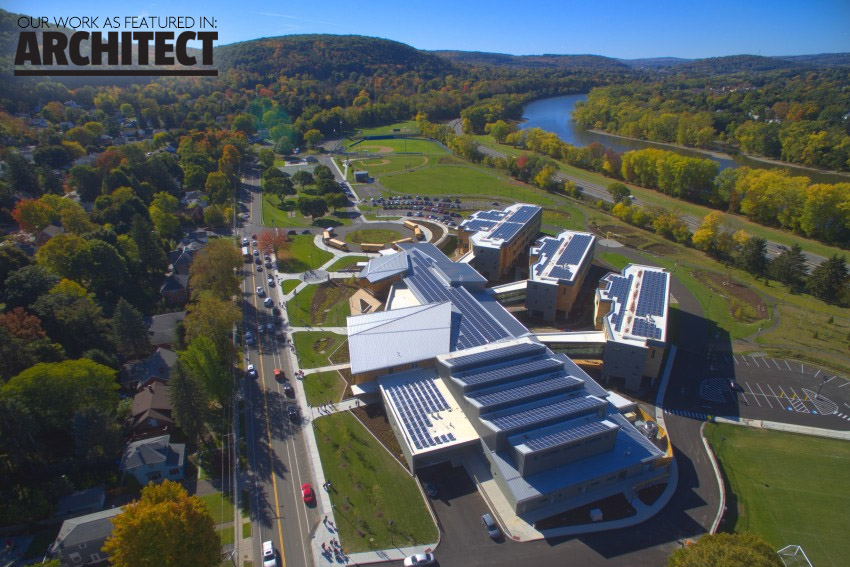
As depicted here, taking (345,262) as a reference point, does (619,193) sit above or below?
above

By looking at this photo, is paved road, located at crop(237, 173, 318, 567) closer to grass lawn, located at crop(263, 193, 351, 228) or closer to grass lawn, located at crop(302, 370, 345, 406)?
grass lawn, located at crop(302, 370, 345, 406)

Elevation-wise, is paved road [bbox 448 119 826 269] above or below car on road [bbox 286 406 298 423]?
above

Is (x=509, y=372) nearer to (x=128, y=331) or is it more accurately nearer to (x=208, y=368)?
(x=208, y=368)

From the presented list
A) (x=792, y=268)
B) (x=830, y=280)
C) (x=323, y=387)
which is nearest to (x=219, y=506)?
(x=323, y=387)

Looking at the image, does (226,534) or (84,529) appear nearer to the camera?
(84,529)

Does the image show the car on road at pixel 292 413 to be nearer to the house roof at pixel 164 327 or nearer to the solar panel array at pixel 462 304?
the solar panel array at pixel 462 304

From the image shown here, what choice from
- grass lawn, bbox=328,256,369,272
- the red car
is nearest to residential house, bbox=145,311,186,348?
grass lawn, bbox=328,256,369,272
